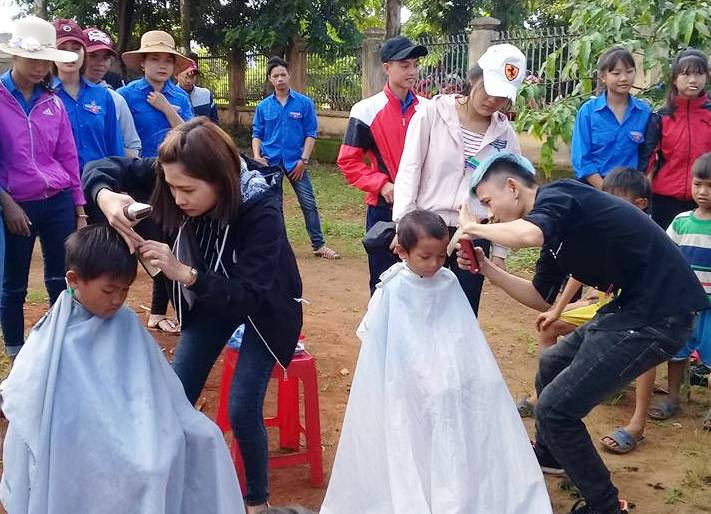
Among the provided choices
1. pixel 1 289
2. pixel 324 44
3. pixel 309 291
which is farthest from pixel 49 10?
pixel 1 289

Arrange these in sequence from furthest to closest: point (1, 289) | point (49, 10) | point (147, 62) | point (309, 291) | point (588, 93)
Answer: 1. point (49, 10)
2. point (309, 291)
3. point (588, 93)
4. point (147, 62)
5. point (1, 289)

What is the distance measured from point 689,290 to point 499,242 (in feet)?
2.95

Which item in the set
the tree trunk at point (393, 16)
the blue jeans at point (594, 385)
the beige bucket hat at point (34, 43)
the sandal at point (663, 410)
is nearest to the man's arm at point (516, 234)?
the blue jeans at point (594, 385)

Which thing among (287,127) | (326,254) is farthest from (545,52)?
(326,254)

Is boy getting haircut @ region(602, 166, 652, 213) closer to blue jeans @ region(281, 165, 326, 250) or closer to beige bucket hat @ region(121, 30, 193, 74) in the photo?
beige bucket hat @ region(121, 30, 193, 74)

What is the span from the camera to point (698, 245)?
443 centimetres

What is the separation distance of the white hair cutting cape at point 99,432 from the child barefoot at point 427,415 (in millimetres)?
784

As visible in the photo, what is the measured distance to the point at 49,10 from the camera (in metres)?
18.1

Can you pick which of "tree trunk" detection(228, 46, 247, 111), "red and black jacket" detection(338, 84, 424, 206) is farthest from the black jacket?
"tree trunk" detection(228, 46, 247, 111)

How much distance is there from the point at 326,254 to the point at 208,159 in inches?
220

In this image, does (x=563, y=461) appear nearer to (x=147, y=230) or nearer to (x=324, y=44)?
(x=147, y=230)

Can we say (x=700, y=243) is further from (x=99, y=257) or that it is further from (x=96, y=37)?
(x=96, y=37)

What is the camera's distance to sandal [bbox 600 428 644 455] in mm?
4191

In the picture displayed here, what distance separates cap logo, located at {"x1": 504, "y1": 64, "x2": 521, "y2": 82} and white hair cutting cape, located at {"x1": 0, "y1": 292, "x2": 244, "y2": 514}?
2.15 metres
